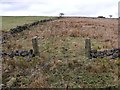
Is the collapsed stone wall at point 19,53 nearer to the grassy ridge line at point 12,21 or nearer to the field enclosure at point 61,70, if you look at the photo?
the field enclosure at point 61,70

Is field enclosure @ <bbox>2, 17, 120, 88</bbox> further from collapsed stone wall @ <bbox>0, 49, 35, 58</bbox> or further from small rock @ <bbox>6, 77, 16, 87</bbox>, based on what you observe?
collapsed stone wall @ <bbox>0, 49, 35, 58</bbox>

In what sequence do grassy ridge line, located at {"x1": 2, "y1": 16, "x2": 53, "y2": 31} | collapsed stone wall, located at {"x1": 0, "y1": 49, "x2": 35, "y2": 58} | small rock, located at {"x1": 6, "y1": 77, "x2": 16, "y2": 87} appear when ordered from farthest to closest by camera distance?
grassy ridge line, located at {"x1": 2, "y1": 16, "x2": 53, "y2": 31} → collapsed stone wall, located at {"x1": 0, "y1": 49, "x2": 35, "y2": 58} → small rock, located at {"x1": 6, "y1": 77, "x2": 16, "y2": 87}

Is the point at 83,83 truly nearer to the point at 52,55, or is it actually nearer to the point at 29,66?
the point at 29,66

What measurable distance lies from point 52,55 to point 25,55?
62.5 inches

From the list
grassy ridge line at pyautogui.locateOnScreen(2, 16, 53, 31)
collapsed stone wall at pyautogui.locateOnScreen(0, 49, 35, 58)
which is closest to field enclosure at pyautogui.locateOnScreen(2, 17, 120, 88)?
collapsed stone wall at pyautogui.locateOnScreen(0, 49, 35, 58)

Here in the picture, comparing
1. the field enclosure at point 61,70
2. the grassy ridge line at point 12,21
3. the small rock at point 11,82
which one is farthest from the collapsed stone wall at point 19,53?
the grassy ridge line at point 12,21

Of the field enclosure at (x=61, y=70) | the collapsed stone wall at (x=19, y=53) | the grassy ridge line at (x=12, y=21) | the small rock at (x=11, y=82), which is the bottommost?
the small rock at (x=11, y=82)

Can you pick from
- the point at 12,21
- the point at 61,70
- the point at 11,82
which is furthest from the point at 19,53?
the point at 12,21

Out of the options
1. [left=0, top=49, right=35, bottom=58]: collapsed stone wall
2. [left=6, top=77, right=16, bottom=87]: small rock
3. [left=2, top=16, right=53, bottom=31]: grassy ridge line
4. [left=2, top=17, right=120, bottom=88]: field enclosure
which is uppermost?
[left=2, top=16, right=53, bottom=31]: grassy ridge line

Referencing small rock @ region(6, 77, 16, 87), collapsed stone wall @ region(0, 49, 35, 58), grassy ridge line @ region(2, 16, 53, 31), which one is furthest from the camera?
grassy ridge line @ region(2, 16, 53, 31)

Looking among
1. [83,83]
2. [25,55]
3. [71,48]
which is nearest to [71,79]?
[83,83]

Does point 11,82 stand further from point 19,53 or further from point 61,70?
point 19,53

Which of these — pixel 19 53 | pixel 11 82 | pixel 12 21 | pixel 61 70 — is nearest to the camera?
pixel 11 82

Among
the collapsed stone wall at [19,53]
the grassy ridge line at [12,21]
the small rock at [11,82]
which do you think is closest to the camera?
the small rock at [11,82]
